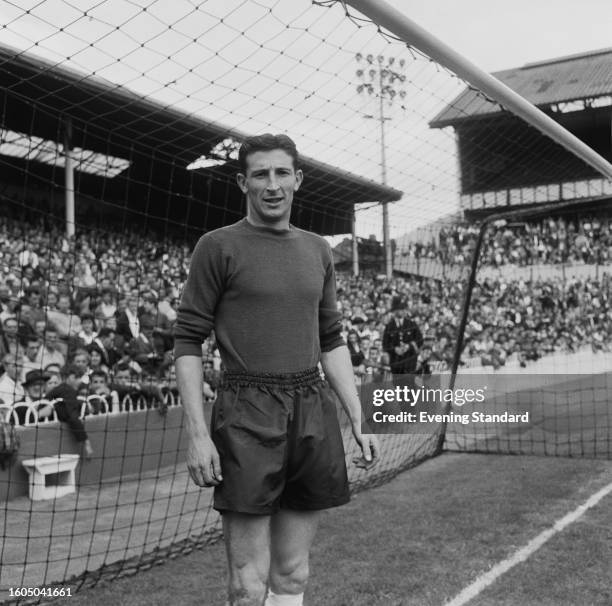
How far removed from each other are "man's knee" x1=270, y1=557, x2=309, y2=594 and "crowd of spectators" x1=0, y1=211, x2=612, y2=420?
289cm

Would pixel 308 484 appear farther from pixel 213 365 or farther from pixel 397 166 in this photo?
pixel 213 365

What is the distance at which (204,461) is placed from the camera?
2168 millimetres

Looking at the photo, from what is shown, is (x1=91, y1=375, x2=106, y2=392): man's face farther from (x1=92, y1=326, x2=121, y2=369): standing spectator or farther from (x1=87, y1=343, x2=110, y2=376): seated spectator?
(x1=92, y1=326, x2=121, y2=369): standing spectator

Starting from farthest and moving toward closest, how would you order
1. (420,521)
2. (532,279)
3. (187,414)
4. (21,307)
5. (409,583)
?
(532,279), (21,307), (420,521), (409,583), (187,414)

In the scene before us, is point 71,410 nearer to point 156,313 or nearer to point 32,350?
point 32,350

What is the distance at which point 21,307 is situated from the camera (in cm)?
795

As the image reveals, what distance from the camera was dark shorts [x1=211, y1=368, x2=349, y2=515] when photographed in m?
2.21

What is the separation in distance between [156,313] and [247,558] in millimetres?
7395

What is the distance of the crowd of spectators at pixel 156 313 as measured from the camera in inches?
299

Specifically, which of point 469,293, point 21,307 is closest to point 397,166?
point 469,293

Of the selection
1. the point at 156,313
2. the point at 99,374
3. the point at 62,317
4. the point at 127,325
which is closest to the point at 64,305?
the point at 62,317

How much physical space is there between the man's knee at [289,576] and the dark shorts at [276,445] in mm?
182

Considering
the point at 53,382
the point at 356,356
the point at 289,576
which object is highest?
the point at 356,356

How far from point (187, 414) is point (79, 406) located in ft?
16.6
